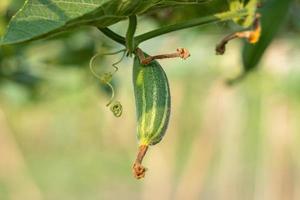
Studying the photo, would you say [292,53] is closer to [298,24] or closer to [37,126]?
[298,24]

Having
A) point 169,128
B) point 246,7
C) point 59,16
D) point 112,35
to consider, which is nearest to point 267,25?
point 246,7

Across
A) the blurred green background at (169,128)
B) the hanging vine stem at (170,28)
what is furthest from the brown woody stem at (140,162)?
the blurred green background at (169,128)

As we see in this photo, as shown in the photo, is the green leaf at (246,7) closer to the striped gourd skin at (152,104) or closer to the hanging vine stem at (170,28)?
the hanging vine stem at (170,28)

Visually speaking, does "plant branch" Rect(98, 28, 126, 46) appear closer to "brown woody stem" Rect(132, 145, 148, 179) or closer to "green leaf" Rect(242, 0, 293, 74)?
"brown woody stem" Rect(132, 145, 148, 179)

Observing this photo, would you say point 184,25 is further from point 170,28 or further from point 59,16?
point 59,16

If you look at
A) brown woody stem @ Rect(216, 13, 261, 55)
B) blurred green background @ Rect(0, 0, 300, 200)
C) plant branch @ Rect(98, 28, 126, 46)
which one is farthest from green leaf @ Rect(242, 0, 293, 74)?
plant branch @ Rect(98, 28, 126, 46)
